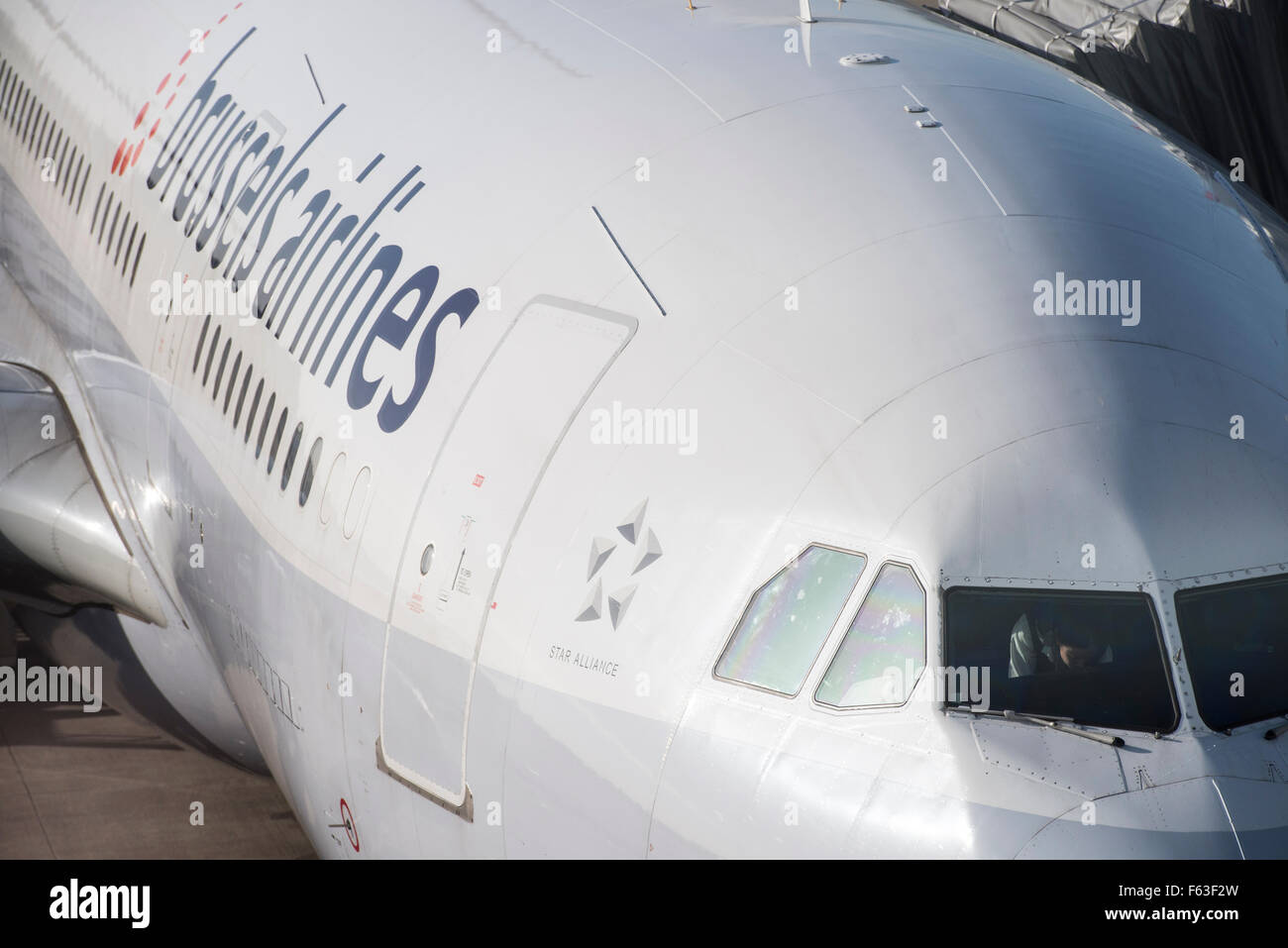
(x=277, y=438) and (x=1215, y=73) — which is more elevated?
(x=1215, y=73)

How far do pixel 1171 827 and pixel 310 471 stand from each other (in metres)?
3.47

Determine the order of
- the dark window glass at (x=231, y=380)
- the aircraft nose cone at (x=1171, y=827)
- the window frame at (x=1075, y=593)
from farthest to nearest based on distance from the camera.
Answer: the dark window glass at (x=231, y=380), the window frame at (x=1075, y=593), the aircraft nose cone at (x=1171, y=827)

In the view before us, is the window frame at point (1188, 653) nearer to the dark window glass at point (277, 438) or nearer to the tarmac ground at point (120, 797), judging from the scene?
the dark window glass at point (277, 438)

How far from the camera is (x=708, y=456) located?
4.32 meters

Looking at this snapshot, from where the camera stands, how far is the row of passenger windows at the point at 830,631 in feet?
13.0

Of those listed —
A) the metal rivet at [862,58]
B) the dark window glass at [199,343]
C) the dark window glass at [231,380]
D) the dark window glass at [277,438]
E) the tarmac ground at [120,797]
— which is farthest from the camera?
Answer: the tarmac ground at [120,797]

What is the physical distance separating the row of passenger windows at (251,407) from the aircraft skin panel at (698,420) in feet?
0.10

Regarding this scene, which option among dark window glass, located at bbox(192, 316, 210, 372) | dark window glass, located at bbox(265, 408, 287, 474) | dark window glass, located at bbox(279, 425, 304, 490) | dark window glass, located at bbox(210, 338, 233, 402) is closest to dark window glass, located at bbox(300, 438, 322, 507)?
dark window glass, located at bbox(279, 425, 304, 490)

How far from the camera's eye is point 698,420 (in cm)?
440

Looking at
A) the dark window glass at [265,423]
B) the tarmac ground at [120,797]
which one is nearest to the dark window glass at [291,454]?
the dark window glass at [265,423]

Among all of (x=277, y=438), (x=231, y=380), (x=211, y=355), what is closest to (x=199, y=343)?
(x=211, y=355)

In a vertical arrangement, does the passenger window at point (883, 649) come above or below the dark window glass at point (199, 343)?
below

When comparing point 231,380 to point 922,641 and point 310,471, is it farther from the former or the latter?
point 922,641
